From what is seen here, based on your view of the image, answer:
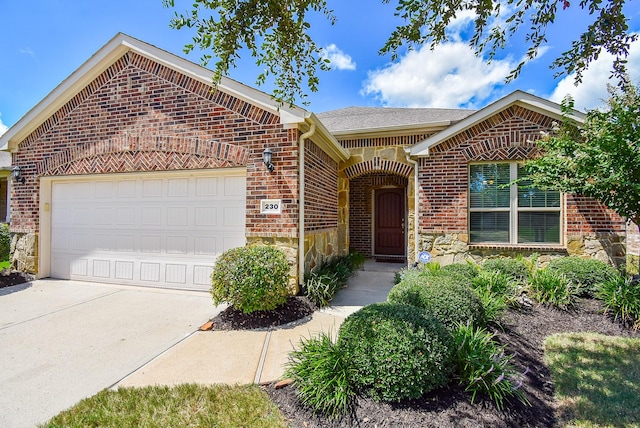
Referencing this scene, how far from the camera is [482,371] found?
2518 millimetres

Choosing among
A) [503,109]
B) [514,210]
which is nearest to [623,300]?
[514,210]

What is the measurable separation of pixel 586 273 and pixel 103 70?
396 inches

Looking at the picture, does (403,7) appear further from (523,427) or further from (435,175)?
(435,175)

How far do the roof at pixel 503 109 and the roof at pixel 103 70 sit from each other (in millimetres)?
2131

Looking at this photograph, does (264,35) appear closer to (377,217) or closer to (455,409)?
(455,409)

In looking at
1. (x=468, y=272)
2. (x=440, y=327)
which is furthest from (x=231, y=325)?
(x=468, y=272)

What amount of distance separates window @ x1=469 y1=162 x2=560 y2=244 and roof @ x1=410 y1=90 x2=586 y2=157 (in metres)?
0.91

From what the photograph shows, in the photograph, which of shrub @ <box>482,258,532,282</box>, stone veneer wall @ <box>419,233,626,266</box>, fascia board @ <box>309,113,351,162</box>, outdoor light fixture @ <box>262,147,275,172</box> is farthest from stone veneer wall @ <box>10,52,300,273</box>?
shrub @ <box>482,258,532,282</box>

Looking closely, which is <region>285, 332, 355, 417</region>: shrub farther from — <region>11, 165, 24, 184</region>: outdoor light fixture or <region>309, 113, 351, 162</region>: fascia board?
<region>11, 165, 24, 184</region>: outdoor light fixture

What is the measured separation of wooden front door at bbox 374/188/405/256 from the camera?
10.1m

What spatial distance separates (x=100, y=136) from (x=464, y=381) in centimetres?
759

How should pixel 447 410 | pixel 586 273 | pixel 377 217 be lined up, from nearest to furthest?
pixel 447 410
pixel 586 273
pixel 377 217

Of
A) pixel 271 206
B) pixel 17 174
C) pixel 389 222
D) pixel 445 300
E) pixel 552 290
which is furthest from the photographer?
pixel 389 222

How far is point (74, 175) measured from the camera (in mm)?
6680
